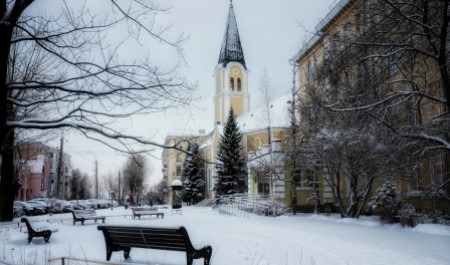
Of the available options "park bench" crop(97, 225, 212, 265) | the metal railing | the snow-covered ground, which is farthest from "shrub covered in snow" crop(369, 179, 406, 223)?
"park bench" crop(97, 225, 212, 265)

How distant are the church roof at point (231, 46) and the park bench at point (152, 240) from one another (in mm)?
57492

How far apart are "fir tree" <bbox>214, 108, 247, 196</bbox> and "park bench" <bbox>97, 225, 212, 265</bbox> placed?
39906 mm

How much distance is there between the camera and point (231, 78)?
67.0 m

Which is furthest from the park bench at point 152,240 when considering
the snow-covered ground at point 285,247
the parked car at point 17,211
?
the parked car at point 17,211

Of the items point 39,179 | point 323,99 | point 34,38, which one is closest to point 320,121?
point 323,99

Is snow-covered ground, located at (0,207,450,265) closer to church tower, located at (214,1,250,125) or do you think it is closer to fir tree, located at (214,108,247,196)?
fir tree, located at (214,108,247,196)

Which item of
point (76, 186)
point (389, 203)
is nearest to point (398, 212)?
point (389, 203)

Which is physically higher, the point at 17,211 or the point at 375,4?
the point at 375,4

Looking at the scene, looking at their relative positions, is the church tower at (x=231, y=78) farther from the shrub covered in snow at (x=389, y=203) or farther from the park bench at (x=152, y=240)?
the park bench at (x=152, y=240)

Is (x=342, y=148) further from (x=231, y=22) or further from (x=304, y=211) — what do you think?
(x=231, y=22)

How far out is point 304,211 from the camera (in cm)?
3288

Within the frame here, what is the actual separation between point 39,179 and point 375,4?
277 ft

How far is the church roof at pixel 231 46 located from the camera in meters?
66.6

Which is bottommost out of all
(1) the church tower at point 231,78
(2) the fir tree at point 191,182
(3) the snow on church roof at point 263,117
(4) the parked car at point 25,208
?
A: (4) the parked car at point 25,208
